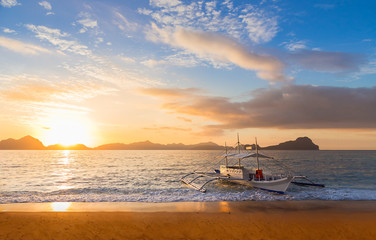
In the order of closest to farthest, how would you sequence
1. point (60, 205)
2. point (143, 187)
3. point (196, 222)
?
1. point (196, 222)
2. point (60, 205)
3. point (143, 187)

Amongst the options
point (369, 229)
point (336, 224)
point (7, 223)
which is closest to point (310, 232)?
point (336, 224)

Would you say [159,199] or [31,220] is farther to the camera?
[159,199]

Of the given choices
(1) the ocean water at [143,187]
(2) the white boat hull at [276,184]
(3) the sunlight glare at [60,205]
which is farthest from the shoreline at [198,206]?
(2) the white boat hull at [276,184]

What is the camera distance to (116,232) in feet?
41.5

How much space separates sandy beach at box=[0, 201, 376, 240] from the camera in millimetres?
12352

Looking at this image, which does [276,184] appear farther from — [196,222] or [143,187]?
[143,187]

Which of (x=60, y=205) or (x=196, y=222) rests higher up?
(x=196, y=222)

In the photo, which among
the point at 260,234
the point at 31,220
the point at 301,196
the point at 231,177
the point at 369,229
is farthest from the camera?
the point at 231,177

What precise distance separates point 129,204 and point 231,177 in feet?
53.9

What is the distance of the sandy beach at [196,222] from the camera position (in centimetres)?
1235

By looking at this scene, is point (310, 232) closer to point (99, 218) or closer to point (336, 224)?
point (336, 224)

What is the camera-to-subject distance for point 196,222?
560 inches

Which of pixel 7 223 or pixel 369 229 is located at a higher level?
pixel 7 223

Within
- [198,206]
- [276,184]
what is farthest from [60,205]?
[276,184]
